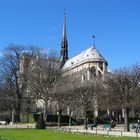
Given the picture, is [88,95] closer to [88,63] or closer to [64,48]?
[88,63]

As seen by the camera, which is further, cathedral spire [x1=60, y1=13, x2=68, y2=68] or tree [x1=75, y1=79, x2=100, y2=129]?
cathedral spire [x1=60, y1=13, x2=68, y2=68]

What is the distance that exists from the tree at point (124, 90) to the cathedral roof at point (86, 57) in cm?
7283

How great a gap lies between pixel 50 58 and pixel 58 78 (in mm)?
4424

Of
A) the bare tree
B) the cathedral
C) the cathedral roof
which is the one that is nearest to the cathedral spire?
the cathedral roof

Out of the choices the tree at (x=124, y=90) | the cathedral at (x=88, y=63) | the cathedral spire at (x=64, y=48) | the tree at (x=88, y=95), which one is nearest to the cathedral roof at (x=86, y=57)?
the cathedral at (x=88, y=63)

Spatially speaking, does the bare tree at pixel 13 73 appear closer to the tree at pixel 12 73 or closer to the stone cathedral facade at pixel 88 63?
the tree at pixel 12 73

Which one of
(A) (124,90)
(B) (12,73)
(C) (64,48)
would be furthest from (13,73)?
(C) (64,48)

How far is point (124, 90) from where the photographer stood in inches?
2019

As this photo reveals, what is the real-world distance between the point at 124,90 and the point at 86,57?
79786 mm

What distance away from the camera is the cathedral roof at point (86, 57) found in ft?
419

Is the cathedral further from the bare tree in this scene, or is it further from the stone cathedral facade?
the bare tree

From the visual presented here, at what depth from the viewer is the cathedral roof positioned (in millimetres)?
127750

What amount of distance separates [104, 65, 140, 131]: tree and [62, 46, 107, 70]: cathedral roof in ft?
239

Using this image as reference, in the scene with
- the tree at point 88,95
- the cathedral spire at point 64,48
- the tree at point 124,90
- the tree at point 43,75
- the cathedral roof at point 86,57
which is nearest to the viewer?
the tree at point 124,90
